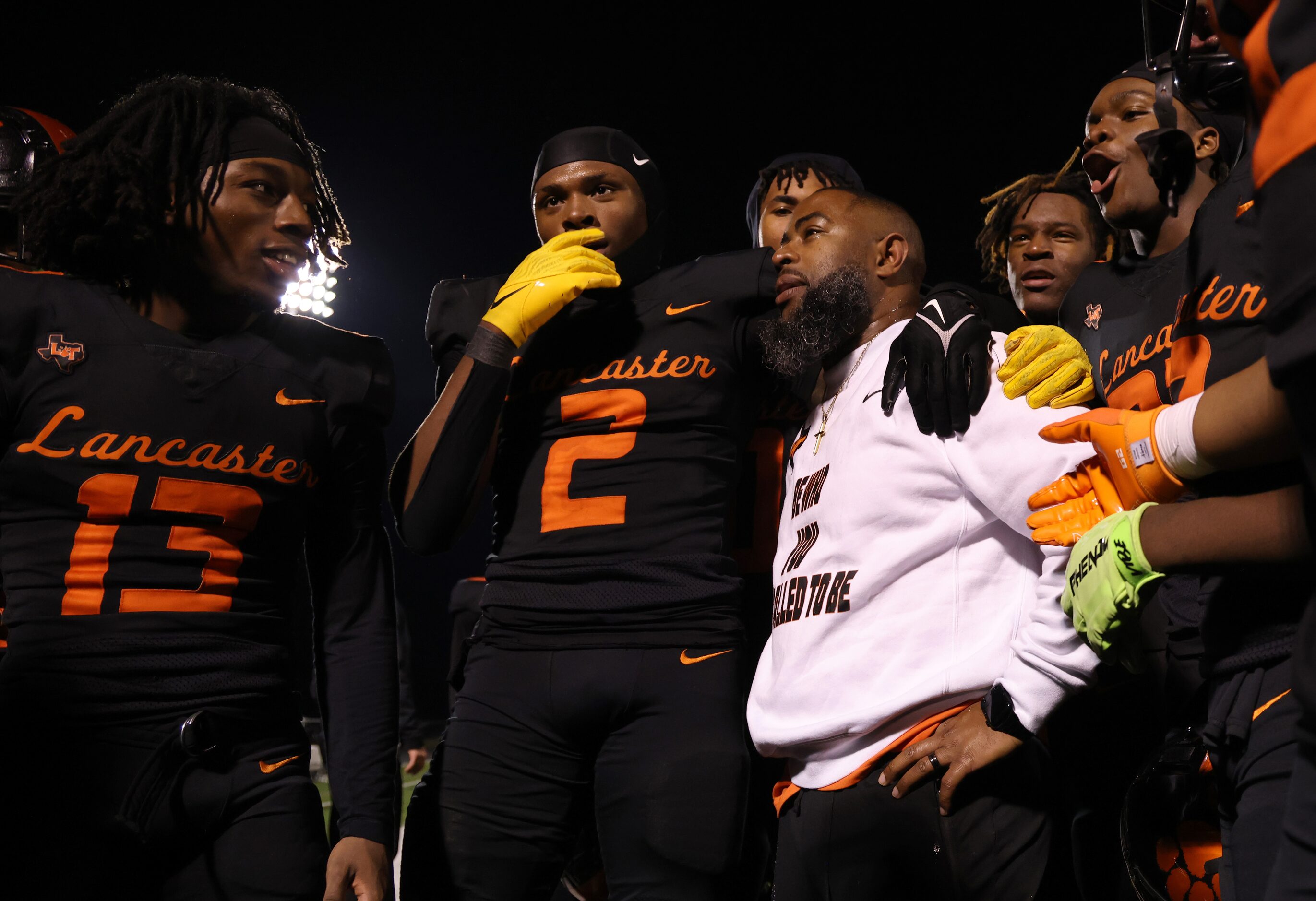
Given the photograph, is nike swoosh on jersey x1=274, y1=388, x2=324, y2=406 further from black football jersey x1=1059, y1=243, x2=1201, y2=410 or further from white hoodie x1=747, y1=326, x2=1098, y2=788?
black football jersey x1=1059, y1=243, x2=1201, y2=410

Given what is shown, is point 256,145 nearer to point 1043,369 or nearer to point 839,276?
point 839,276

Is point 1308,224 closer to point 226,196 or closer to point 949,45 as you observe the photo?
point 226,196

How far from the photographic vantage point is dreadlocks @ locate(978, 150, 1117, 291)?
304 cm

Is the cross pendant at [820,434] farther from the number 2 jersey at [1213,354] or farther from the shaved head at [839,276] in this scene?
the number 2 jersey at [1213,354]

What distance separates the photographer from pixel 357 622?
1683mm

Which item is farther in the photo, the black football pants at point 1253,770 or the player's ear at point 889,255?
the player's ear at point 889,255

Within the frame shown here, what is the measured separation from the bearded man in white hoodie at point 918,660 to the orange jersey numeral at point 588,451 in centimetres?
36

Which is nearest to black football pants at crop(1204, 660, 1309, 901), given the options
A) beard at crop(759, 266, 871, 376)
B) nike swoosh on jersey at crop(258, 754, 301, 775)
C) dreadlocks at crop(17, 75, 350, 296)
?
beard at crop(759, 266, 871, 376)

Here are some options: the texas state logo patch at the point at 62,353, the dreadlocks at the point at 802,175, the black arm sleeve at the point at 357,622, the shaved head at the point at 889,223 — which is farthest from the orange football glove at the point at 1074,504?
the dreadlocks at the point at 802,175

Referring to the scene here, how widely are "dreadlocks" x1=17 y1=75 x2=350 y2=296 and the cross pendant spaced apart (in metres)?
1.02

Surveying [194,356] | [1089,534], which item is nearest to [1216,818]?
[1089,534]

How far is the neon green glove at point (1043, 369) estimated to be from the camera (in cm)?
165

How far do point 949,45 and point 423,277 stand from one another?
15.7 ft

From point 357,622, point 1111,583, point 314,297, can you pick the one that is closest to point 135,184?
point 357,622
